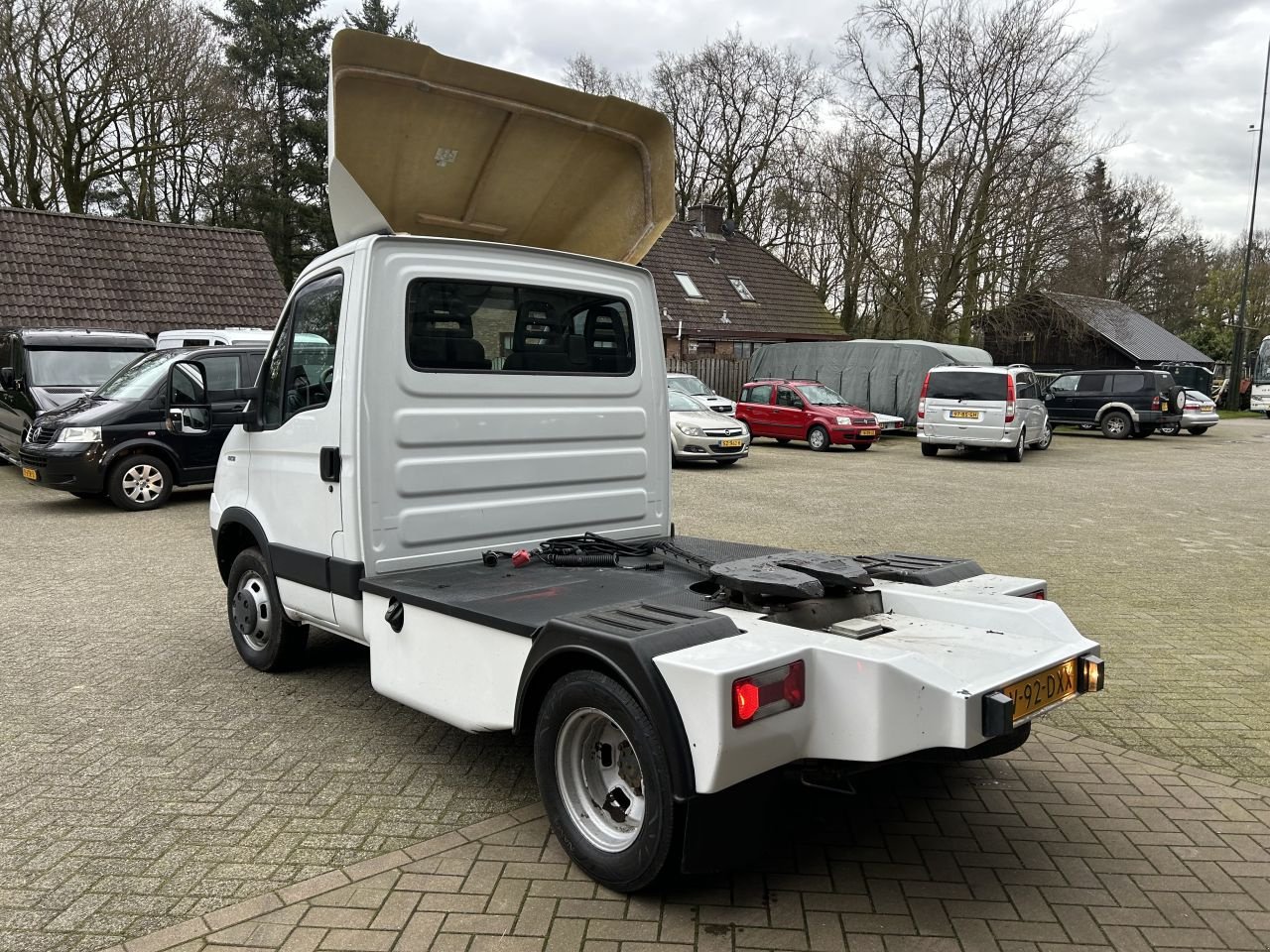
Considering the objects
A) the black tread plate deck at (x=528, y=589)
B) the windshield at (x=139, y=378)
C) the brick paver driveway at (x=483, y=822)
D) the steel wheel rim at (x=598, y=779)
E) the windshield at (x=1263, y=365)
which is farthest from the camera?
the windshield at (x=1263, y=365)

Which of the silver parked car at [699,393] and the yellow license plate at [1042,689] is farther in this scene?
the silver parked car at [699,393]

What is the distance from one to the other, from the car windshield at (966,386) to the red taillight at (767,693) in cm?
1775

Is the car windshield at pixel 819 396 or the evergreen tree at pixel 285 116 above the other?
the evergreen tree at pixel 285 116

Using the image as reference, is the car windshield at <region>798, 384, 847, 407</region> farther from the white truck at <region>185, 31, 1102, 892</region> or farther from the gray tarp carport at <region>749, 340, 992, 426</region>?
the white truck at <region>185, 31, 1102, 892</region>

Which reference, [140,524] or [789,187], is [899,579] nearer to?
[140,524]

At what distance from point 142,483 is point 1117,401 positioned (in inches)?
917

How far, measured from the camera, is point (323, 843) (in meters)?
3.41

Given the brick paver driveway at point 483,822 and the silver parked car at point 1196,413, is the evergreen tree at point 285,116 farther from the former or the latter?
the brick paver driveway at point 483,822

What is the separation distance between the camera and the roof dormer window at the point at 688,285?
33.2 metres

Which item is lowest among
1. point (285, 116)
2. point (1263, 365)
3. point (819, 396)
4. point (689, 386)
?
point (819, 396)

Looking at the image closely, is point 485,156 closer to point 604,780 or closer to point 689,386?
point 604,780

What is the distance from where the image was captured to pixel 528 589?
12.4ft

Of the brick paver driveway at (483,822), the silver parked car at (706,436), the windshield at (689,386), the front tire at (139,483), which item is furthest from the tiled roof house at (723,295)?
the brick paver driveway at (483,822)

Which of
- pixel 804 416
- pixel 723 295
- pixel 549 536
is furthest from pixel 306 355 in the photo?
pixel 723 295
